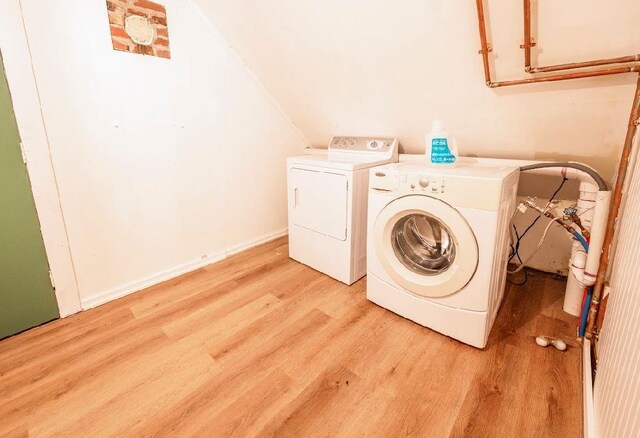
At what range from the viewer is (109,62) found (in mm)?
1629

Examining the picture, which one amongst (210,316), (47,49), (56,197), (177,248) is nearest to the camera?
(47,49)

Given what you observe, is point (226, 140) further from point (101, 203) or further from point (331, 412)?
point (331, 412)

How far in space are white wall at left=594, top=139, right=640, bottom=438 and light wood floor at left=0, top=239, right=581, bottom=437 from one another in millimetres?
291

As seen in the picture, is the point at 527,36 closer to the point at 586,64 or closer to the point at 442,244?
the point at 586,64

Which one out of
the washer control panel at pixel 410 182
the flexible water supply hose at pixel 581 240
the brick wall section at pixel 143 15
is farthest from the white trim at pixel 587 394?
the brick wall section at pixel 143 15

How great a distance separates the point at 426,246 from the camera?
1.69 meters

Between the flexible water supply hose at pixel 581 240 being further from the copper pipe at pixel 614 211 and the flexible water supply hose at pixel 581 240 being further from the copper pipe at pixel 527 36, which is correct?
the copper pipe at pixel 527 36

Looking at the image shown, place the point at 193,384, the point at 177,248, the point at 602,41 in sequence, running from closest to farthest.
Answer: the point at 602,41, the point at 193,384, the point at 177,248

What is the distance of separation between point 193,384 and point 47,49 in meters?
1.65

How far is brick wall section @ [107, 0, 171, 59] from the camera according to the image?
1.61 metres

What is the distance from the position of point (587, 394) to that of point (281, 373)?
3.64 feet

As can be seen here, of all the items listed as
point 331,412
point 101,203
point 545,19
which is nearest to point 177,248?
point 101,203

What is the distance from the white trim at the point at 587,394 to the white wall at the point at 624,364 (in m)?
0.05

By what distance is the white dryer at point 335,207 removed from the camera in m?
1.85
